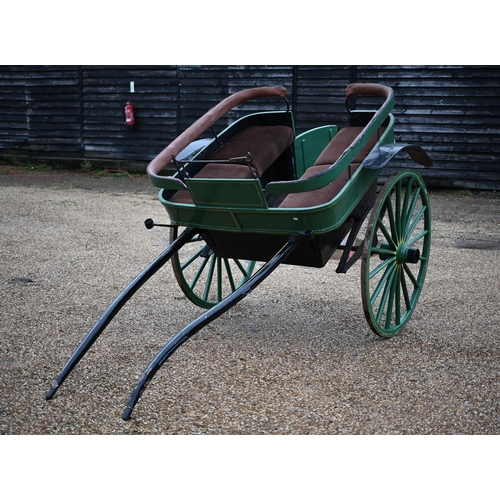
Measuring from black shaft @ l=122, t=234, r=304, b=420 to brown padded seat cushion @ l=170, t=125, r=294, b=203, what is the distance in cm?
53

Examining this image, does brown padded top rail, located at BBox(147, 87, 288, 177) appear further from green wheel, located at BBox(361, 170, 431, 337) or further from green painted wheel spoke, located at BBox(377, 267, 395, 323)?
green painted wheel spoke, located at BBox(377, 267, 395, 323)

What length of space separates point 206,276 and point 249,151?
1492mm

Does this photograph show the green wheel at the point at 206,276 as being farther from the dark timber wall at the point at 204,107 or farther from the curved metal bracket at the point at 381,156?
the dark timber wall at the point at 204,107

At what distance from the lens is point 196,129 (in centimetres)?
321

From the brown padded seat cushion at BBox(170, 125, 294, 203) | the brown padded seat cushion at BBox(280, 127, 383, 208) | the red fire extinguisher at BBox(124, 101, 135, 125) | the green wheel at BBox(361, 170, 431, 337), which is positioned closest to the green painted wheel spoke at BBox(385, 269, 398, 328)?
the green wheel at BBox(361, 170, 431, 337)

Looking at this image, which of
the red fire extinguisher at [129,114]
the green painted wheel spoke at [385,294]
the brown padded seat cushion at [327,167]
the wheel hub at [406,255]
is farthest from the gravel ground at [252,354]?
the red fire extinguisher at [129,114]

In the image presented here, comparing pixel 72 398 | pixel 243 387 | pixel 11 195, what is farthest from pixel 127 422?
pixel 11 195

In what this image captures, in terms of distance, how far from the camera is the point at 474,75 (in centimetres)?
820

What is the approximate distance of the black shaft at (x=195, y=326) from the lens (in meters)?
2.38

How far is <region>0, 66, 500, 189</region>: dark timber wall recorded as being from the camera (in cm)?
837

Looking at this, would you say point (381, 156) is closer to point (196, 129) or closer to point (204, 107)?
point (196, 129)

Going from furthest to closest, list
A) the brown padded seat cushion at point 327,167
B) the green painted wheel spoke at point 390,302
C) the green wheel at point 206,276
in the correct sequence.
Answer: the green wheel at point 206,276, the green painted wheel spoke at point 390,302, the brown padded seat cushion at point 327,167

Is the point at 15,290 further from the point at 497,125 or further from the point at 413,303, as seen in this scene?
the point at 497,125

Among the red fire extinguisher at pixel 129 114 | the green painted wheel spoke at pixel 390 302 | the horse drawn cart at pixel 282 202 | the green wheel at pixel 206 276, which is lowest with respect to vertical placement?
the red fire extinguisher at pixel 129 114
